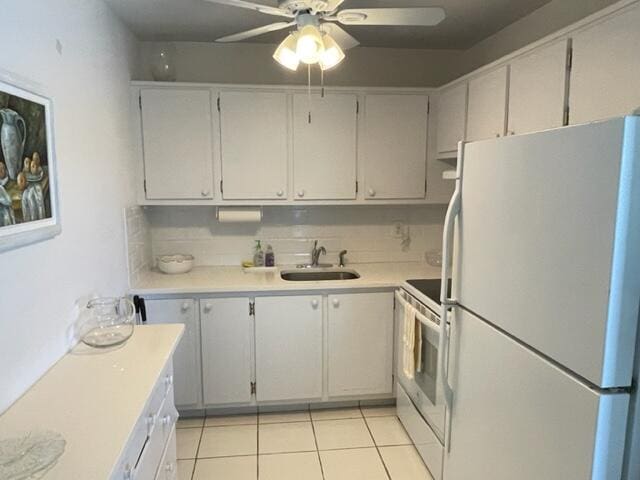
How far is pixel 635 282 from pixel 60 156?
78.0 inches

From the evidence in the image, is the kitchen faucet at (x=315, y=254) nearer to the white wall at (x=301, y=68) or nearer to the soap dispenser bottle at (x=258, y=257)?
the soap dispenser bottle at (x=258, y=257)

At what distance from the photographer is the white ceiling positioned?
246 cm

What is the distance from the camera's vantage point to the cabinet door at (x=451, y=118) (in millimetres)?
2705

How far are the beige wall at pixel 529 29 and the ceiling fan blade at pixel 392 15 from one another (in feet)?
2.89

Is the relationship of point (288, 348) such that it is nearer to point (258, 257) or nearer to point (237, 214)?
point (258, 257)

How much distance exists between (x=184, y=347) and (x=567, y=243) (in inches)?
90.9

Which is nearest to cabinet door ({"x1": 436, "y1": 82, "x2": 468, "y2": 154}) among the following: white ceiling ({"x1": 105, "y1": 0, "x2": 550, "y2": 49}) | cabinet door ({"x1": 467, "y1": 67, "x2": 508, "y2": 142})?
cabinet door ({"x1": 467, "y1": 67, "x2": 508, "y2": 142})

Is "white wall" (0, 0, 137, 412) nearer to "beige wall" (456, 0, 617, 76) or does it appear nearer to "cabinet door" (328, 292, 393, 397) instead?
"cabinet door" (328, 292, 393, 397)

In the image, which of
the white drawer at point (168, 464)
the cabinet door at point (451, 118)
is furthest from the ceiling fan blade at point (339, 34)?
the white drawer at point (168, 464)

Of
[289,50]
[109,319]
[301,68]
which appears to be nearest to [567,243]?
[289,50]

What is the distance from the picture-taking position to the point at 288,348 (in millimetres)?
2867

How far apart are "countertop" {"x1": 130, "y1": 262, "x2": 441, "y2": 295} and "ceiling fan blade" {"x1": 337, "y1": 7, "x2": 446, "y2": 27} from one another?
155 cm

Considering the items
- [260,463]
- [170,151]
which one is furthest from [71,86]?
[260,463]

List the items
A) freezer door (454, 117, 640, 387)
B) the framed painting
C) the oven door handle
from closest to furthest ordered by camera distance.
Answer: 1. freezer door (454, 117, 640, 387)
2. the framed painting
3. the oven door handle
